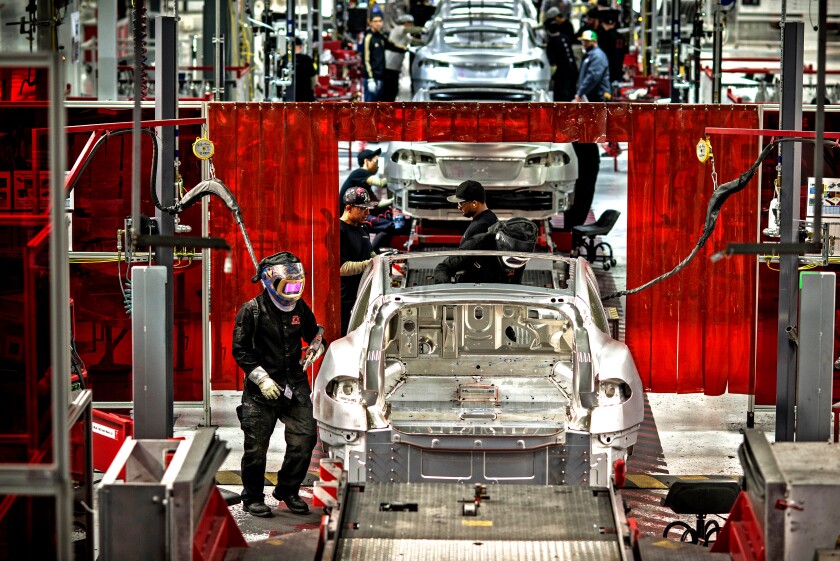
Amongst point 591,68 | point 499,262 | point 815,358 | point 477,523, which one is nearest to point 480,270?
point 499,262

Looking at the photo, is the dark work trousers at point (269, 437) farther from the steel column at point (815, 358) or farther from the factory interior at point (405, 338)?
the steel column at point (815, 358)

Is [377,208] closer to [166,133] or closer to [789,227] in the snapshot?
[166,133]

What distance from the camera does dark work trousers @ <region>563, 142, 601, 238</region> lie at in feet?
48.0

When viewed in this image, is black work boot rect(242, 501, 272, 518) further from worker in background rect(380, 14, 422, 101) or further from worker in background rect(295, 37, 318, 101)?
worker in background rect(380, 14, 422, 101)

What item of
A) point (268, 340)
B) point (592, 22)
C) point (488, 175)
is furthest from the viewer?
point (592, 22)

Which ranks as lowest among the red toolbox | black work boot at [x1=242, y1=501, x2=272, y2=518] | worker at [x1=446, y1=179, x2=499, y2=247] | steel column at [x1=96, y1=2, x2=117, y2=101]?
black work boot at [x1=242, y1=501, x2=272, y2=518]

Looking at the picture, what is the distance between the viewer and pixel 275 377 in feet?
24.3

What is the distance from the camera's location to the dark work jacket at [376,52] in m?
18.5

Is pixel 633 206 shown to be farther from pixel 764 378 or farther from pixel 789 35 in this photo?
pixel 789 35

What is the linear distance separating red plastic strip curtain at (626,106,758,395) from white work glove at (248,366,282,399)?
338 cm

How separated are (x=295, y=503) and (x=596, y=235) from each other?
7.12 m

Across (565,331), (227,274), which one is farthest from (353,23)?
(565,331)

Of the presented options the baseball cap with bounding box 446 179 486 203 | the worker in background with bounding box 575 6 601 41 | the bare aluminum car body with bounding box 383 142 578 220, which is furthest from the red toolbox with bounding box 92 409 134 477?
the worker in background with bounding box 575 6 601 41

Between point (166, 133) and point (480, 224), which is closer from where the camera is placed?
point (166, 133)
